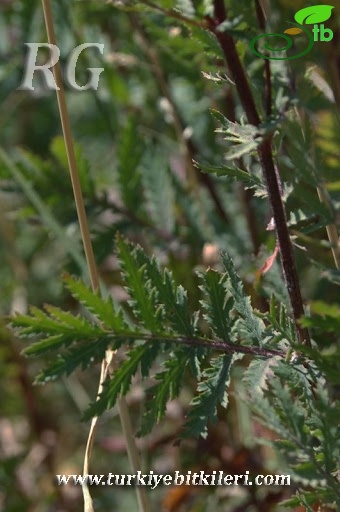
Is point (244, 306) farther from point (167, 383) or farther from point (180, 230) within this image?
point (180, 230)

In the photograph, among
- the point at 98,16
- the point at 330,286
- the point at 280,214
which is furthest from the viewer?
the point at 98,16

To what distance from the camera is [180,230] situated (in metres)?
1.11

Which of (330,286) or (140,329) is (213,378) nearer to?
(140,329)

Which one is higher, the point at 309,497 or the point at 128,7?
the point at 128,7

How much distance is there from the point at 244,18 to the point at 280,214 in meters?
0.12

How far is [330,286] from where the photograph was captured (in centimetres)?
101

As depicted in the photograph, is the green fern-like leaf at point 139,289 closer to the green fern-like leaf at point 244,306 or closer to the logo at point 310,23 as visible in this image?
the green fern-like leaf at point 244,306

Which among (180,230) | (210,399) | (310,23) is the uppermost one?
(310,23)

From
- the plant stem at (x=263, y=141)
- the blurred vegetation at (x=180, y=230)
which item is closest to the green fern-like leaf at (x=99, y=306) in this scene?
the blurred vegetation at (x=180, y=230)

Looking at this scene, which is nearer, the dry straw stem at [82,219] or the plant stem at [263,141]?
the plant stem at [263,141]

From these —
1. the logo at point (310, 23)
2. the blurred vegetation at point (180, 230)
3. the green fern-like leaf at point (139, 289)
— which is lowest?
the blurred vegetation at point (180, 230)

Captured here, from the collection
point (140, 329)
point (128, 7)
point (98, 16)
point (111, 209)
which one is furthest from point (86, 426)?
point (128, 7)

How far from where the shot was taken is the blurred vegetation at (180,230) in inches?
20.9

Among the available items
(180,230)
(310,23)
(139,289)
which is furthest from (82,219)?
(180,230)
